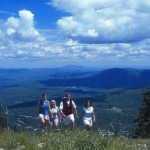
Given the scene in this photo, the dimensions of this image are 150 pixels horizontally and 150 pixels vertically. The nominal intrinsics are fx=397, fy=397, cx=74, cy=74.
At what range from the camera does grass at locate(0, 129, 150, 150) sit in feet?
23.7

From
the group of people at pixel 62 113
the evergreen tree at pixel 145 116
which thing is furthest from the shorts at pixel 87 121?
the evergreen tree at pixel 145 116

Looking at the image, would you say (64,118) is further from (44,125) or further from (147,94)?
(147,94)

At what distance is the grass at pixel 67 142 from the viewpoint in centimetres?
723

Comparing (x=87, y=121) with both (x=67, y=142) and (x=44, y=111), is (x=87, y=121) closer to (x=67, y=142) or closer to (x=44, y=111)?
(x=44, y=111)

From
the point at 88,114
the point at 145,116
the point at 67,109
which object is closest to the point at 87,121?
the point at 88,114

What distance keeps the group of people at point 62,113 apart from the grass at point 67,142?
21.2 feet

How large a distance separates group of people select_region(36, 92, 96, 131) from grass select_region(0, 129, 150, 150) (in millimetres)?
6461

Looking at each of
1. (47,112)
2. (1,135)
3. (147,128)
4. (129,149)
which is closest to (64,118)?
(47,112)

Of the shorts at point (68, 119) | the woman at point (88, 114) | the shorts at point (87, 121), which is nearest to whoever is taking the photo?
the shorts at point (68, 119)

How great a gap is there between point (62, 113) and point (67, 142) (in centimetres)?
796

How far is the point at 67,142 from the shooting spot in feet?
24.3

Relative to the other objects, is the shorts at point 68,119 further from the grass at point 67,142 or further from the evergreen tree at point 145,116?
the evergreen tree at point 145,116

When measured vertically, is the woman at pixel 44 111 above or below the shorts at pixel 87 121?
above

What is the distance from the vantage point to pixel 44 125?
1571cm
